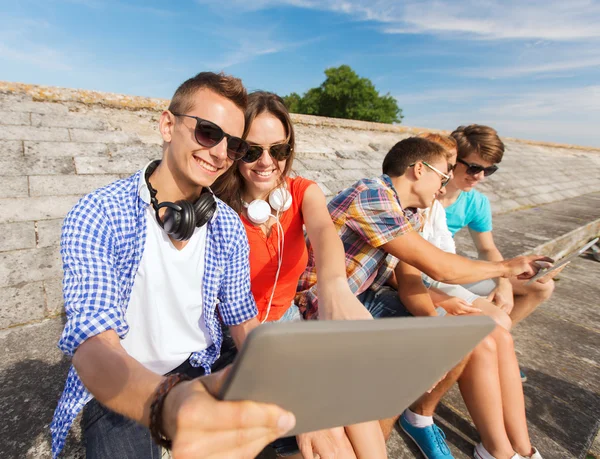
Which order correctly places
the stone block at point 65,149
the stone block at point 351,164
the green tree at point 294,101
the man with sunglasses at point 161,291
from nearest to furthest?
1. the man with sunglasses at point 161,291
2. the stone block at point 65,149
3. the stone block at point 351,164
4. the green tree at point 294,101

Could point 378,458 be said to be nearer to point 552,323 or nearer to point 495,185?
point 552,323

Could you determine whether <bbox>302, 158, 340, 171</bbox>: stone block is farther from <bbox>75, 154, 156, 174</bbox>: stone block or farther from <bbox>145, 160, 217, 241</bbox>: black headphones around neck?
<bbox>145, 160, 217, 241</bbox>: black headphones around neck

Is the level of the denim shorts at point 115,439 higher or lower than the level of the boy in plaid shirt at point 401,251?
lower

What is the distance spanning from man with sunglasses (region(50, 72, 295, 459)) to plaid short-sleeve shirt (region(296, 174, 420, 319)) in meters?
0.66

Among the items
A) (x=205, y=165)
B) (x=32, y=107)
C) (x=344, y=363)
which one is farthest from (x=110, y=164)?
(x=344, y=363)

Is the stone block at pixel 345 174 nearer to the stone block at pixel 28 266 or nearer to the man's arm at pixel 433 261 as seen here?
the man's arm at pixel 433 261

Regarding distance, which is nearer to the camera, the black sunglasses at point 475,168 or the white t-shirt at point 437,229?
the white t-shirt at point 437,229

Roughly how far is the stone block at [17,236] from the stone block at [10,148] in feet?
2.72

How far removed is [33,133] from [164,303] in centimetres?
299

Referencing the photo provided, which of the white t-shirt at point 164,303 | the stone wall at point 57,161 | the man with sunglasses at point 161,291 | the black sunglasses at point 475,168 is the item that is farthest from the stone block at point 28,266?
the black sunglasses at point 475,168

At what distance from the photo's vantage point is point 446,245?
8.94ft

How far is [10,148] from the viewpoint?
296cm

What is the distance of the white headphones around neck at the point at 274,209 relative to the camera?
194 centimetres

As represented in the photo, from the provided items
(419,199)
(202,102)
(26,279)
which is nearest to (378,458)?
(419,199)
